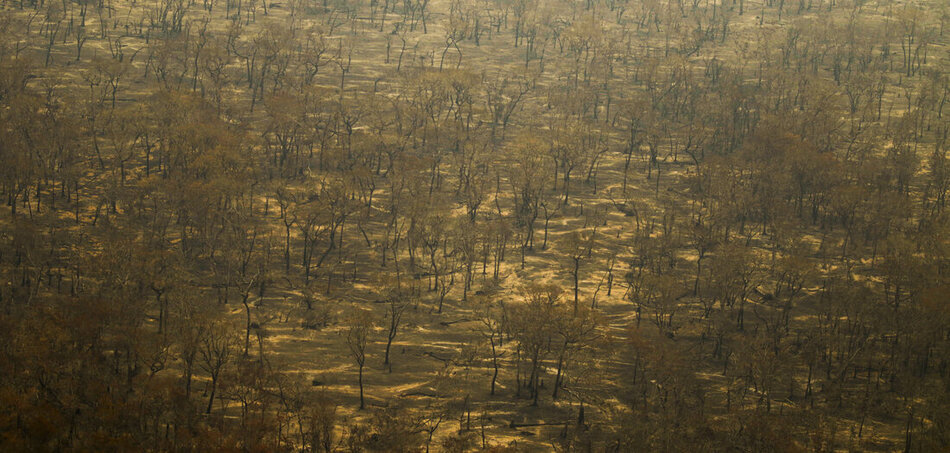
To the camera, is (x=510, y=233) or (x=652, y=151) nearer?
(x=510, y=233)

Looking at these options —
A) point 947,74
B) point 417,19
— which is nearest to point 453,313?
point 417,19

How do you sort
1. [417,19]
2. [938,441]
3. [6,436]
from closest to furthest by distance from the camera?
[6,436], [938,441], [417,19]

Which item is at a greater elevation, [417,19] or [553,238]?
[417,19]

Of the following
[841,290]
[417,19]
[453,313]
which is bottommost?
[453,313]

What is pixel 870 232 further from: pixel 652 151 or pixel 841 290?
pixel 652 151

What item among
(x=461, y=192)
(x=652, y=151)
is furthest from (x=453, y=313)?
(x=652, y=151)

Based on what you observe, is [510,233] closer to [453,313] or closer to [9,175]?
[453,313]

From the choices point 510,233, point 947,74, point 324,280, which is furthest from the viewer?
point 947,74
